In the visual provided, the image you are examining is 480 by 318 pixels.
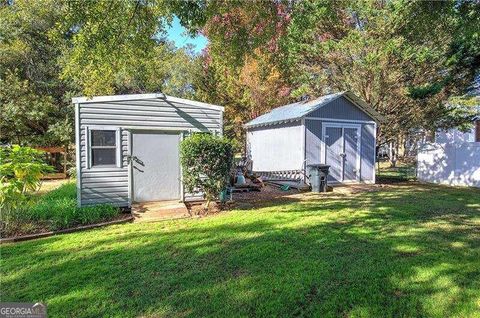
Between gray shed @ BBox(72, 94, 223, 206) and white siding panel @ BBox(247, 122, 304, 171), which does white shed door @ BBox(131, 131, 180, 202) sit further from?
white siding panel @ BBox(247, 122, 304, 171)

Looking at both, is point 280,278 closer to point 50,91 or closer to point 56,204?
point 56,204

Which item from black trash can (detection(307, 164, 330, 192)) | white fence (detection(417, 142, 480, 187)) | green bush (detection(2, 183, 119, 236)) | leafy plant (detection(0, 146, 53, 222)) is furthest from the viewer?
white fence (detection(417, 142, 480, 187))

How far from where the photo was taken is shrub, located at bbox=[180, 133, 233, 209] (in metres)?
6.95

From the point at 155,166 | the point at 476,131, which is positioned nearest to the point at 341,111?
the point at 476,131

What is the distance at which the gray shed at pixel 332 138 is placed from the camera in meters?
11.3

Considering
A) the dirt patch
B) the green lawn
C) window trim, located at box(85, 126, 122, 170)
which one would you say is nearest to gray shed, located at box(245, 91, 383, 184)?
the dirt patch

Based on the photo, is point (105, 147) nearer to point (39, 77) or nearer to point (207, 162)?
point (207, 162)

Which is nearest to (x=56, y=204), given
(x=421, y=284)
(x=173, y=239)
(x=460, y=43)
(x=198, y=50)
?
(x=173, y=239)

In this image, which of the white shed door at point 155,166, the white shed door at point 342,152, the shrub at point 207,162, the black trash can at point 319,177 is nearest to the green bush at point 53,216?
the white shed door at point 155,166

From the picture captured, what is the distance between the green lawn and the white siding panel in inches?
216

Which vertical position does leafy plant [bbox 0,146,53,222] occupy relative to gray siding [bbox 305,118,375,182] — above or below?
below

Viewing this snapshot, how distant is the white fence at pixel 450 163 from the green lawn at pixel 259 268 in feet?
22.2

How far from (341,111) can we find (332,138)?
116 cm

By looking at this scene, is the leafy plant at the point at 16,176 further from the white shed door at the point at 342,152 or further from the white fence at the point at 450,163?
the white fence at the point at 450,163
